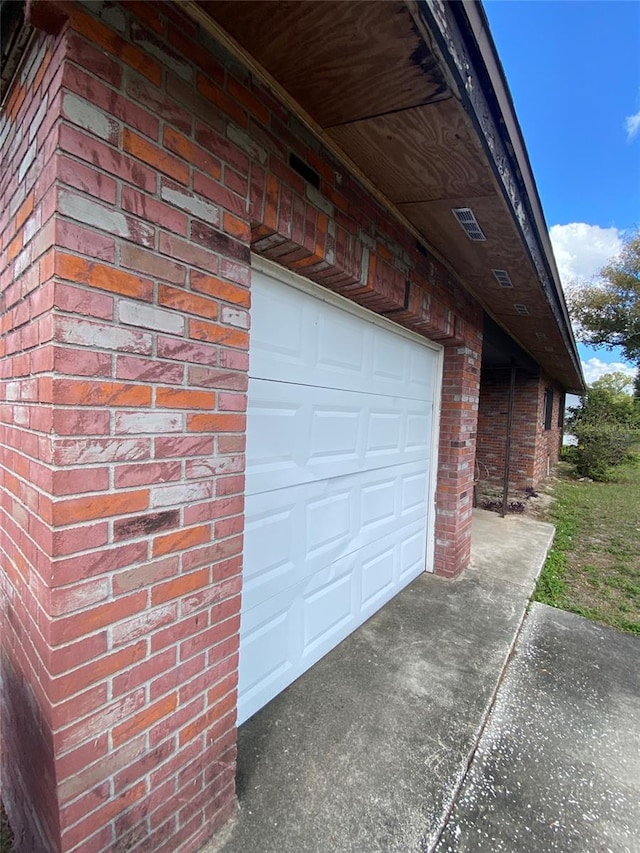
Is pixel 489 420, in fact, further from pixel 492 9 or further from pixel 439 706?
pixel 492 9

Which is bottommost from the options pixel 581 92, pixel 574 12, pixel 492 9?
pixel 492 9

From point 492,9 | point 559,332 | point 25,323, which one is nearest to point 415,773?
point 25,323

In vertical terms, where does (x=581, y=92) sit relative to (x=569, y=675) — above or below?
above

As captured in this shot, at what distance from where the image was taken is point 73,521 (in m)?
1.05

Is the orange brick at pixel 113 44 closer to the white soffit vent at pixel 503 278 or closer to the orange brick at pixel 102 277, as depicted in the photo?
the orange brick at pixel 102 277

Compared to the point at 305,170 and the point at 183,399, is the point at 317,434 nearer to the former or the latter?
the point at 183,399

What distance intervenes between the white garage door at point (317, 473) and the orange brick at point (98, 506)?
788 millimetres

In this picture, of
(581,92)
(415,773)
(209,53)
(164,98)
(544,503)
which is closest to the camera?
(164,98)

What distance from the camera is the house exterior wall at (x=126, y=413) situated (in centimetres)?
104

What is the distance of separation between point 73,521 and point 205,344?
652 mm

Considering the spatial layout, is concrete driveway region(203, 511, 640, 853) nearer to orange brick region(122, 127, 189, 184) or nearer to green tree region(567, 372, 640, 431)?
orange brick region(122, 127, 189, 184)

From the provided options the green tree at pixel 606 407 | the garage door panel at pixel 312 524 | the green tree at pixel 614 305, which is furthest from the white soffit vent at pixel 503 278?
the green tree at pixel 614 305

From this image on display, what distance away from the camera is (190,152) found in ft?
4.10

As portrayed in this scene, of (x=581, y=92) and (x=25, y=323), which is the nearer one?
(x=25, y=323)
